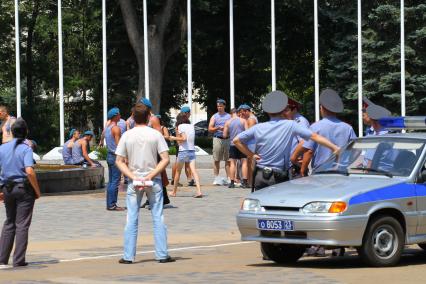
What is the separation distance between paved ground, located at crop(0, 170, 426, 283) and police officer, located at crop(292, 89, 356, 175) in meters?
1.22

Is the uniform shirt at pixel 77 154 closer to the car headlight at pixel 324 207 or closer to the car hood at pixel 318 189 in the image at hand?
the car hood at pixel 318 189

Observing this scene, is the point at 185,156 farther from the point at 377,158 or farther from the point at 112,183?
the point at 377,158

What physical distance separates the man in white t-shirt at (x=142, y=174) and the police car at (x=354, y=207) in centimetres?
104

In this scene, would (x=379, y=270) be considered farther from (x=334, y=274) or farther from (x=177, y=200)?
(x=177, y=200)

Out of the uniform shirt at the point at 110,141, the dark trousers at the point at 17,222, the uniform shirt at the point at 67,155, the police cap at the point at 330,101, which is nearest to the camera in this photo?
the dark trousers at the point at 17,222

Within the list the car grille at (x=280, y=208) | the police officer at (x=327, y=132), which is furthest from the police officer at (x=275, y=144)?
the car grille at (x=280, y=208)

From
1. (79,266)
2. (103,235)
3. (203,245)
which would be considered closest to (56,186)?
A: (103,235)

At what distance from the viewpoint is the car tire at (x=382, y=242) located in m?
13.4

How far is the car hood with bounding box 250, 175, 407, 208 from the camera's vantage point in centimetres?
1345

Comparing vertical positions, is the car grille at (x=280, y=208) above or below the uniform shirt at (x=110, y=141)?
below

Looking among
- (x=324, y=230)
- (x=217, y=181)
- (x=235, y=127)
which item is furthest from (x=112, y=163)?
(x=324, y=230)

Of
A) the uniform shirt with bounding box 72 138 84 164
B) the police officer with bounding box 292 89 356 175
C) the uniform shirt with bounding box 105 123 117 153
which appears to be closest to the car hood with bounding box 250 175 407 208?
the police officer with bounding box 292 89 356 175

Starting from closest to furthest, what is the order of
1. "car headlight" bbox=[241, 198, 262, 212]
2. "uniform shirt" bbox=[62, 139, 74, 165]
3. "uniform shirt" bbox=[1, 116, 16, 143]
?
"car headlight" bbox=[241, 198, 262, 212], "uniform shirt" bbox=[1, 116, 16, 143], "uniform shirt" bbox=[62, 139, 74, 165]

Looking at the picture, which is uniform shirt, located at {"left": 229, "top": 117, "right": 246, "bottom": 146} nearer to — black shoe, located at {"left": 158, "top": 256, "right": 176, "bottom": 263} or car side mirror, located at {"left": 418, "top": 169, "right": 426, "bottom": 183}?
black shoe, located at {"left": 158, "top": 256, "right": 176, "bottom": 263}
